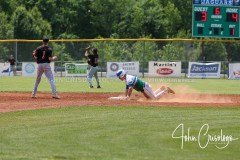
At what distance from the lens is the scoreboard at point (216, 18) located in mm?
33969

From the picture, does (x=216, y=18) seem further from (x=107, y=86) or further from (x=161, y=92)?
(x=161, y=92)

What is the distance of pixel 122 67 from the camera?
4391cm

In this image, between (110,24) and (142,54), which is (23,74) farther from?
(110,24)

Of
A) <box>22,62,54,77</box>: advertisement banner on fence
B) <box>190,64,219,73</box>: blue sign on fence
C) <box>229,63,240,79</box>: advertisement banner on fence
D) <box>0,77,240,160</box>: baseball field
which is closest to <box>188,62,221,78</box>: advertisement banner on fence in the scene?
<box>190,64,219,73</box>: blue sign on fence

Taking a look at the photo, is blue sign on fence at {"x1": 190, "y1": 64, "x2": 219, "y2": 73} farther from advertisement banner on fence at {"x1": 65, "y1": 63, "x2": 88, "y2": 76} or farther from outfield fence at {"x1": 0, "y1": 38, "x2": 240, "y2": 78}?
advertisement banner on fence at {"x1": 65, "y1": 63, "x2": 88, "y2": 76}

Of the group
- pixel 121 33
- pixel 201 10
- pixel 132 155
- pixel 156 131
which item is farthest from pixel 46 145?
pixel 121 33

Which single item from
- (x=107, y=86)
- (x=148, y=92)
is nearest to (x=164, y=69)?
(x=107, y=86)

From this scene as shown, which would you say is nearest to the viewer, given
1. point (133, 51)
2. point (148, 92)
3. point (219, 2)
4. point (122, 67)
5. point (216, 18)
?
point (148, 92)

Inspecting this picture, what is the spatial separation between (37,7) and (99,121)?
65.6 meters

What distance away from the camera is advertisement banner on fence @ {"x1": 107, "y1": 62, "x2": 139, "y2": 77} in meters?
43.7

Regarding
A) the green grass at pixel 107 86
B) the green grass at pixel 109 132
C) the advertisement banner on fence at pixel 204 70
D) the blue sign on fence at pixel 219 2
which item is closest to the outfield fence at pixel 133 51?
the advertisement banner on fence at pixel 204 70

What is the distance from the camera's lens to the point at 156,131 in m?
12.5

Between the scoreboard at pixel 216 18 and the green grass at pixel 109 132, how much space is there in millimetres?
17379

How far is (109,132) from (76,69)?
31082 millimetres
